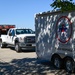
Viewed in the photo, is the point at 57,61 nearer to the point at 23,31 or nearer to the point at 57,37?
the point at 57,37

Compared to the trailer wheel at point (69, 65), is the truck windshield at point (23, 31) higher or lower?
higher

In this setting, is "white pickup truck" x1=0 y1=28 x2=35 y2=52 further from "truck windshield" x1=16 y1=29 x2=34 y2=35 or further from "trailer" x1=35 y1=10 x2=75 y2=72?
"trailer" x1=35 y1=10 x2=75 y2=72

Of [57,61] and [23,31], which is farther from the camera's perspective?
[23,31]

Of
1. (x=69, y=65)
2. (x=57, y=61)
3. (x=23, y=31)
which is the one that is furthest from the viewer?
(x=23, y=31)

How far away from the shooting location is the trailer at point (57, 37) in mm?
11267

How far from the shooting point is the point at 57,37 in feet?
40.0

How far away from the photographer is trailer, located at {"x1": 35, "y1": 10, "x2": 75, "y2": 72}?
11.3 m

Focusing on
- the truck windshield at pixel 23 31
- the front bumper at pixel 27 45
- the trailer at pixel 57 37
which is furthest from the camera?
the truck windshield at pixel 23 31

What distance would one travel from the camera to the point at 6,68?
12977mm

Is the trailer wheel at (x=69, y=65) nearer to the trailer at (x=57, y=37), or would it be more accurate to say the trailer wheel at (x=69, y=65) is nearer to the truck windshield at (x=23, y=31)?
the trailer at (x=57, y=37)

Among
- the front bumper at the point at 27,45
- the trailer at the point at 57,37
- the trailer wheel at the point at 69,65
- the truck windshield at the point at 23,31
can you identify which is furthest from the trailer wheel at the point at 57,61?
the truck windshield at the point at 23,31

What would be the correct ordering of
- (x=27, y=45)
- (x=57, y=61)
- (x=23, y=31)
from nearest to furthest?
1. (x=57, y=61)
2. (x=27, y=45)
3. (x=23, y=31)

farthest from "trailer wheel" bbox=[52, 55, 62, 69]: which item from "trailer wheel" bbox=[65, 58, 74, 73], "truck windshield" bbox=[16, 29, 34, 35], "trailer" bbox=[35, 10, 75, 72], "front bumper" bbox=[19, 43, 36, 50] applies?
"truck windshield" bbox=[16, 29, 34, 35]

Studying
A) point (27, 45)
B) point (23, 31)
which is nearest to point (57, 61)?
point (27, 45)
